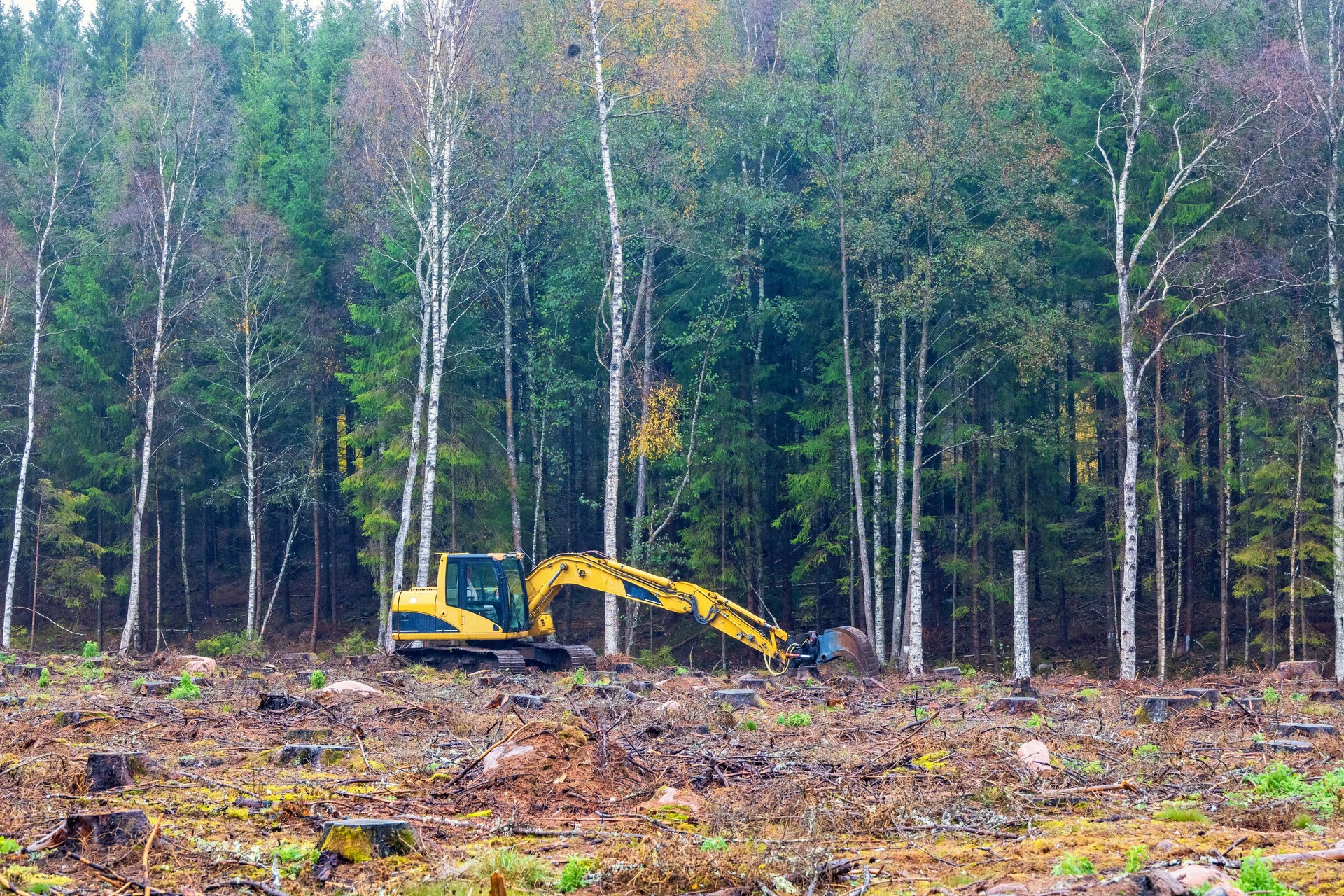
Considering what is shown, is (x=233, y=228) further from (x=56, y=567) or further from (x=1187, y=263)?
(x=1187, y=263)

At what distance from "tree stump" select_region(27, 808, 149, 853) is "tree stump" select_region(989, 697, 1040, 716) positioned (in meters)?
10.7

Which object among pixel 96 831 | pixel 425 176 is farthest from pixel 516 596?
pixel 96 831

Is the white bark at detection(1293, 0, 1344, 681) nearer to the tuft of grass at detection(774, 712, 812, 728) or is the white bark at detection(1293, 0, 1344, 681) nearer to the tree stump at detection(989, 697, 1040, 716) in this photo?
the tree stump at detection(989, 697, 1040, 716)

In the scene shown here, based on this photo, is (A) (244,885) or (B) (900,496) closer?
(A) (244,885)

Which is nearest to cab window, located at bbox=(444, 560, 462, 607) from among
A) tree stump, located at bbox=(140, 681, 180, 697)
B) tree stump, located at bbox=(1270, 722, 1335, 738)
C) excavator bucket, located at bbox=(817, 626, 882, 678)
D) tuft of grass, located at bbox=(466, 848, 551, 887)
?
tree stump, located at bbox=(140, 681, 180, 697)

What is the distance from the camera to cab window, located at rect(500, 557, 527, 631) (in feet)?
69.4

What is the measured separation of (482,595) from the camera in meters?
21.1

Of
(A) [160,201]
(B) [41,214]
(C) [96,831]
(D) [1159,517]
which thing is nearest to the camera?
(C) [96,831]

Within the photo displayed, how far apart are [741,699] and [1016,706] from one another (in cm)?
334

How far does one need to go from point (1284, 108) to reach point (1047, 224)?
6.66 metres

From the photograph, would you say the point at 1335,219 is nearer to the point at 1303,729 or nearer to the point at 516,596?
the point at 1303,729

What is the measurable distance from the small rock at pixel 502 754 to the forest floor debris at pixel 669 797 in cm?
3

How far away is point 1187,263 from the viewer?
25.5m

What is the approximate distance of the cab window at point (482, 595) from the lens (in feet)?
69.2
